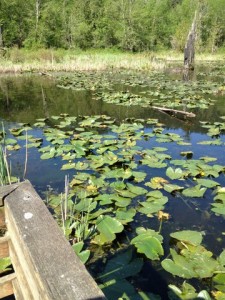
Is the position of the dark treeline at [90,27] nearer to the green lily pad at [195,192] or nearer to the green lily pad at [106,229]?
the green lily pad at [195,192]

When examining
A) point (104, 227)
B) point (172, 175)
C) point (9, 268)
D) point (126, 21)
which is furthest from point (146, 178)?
point (126, 21)

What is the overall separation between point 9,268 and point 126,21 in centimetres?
3191

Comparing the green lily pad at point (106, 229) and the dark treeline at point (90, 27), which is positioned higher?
the dark treeline at point (90, 27)

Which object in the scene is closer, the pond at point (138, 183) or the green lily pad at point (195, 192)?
the pond at point (138, 183)

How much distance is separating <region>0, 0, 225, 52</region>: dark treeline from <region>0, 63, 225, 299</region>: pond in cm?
2153

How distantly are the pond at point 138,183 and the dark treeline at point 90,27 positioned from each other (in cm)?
2153

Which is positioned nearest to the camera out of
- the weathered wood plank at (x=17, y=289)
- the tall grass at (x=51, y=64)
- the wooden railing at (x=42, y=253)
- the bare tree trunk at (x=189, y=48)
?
the wooden railing at (x=42, y=253)

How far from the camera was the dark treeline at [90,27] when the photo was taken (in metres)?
25.8

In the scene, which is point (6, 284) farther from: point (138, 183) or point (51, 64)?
point (51, 64)

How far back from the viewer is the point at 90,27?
28.3 meters

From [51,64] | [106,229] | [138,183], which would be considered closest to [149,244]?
[106,229]

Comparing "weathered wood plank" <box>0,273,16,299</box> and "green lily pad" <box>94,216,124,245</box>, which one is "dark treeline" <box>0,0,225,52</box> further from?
"weathered wood plank" <box>0,273,16,299</box>

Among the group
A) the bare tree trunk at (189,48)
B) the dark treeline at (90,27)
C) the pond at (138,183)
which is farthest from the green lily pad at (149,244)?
the dark treeline at (90,27)

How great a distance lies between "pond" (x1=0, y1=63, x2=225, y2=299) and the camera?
181 centimetres
